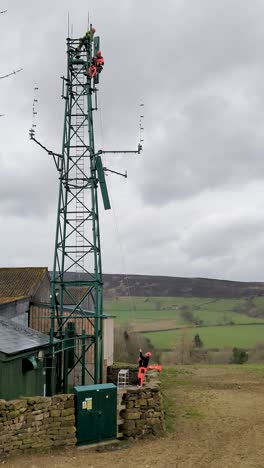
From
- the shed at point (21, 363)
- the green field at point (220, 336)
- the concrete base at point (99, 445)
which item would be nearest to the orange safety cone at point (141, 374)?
the shed at point (21, 363)

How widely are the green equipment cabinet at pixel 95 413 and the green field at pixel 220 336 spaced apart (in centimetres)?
4533

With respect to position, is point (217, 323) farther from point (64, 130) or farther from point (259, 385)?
point (64, 130)

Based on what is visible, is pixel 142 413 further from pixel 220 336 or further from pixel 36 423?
pixel 220 336

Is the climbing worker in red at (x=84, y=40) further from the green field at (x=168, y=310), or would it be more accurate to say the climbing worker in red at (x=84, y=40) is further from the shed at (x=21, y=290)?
the green field at (x=168, y=310)

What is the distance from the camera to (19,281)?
33469 millimetres

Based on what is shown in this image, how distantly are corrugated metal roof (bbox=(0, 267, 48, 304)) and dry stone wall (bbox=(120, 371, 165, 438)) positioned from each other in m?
14.2

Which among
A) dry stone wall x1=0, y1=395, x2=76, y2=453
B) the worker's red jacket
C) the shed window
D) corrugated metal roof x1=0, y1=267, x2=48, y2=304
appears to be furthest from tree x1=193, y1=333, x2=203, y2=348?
dry stone wall x1=0, y1=395, x2=76, y2=453

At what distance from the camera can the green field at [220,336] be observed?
2440 inches

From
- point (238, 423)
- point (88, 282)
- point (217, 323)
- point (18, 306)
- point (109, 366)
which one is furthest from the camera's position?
point (217, 323)

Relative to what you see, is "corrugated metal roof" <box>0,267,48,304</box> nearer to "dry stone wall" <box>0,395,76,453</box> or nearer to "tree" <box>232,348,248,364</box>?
"dry stone wall" <box>0,395,76,453</box>

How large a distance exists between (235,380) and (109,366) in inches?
316

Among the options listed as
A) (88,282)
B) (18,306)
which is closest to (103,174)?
(88,282)

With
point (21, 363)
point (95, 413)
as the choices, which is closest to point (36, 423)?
point (95, 413)

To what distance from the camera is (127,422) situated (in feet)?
53.9
